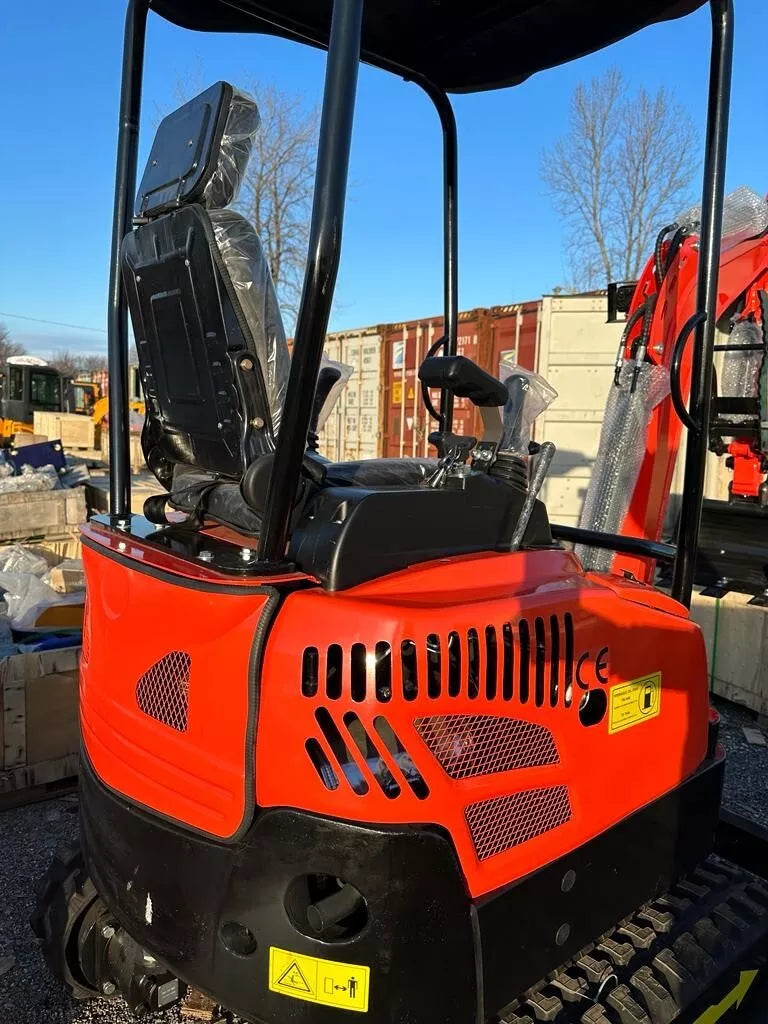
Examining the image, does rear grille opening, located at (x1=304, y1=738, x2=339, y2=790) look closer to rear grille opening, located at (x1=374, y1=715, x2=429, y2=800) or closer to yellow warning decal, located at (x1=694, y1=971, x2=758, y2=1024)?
rear grille opening, located at (x1=374, y1=715, x2=429, y2=800)

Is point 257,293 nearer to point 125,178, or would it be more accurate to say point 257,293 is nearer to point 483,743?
point 125,178

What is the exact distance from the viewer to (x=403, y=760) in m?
1.51

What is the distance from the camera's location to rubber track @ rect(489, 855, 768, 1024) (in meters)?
1.79

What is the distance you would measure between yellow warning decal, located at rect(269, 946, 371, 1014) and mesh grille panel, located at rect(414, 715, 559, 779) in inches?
16.2

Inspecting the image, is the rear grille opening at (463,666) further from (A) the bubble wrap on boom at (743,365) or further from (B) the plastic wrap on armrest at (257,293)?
(A) the bubble wrap on boom at (743,365)

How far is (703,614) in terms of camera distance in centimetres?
498

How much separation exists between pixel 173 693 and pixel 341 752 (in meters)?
0.46

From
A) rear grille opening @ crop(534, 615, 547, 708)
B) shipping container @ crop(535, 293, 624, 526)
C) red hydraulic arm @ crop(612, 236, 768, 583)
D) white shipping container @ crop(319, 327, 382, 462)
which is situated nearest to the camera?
rear grille opening @ crop(534, 615, 547, 708)

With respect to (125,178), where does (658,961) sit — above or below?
below

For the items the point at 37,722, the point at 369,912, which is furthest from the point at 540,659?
the point at 37,722

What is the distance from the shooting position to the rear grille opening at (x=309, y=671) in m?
1.48

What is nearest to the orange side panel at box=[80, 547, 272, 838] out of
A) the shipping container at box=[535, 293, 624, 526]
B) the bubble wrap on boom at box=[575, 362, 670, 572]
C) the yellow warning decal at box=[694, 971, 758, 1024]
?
the yellow warning decal at box=[694, 971, 758, 1024]

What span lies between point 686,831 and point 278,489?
5.06 feet

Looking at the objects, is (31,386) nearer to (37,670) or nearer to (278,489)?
(37,670)
